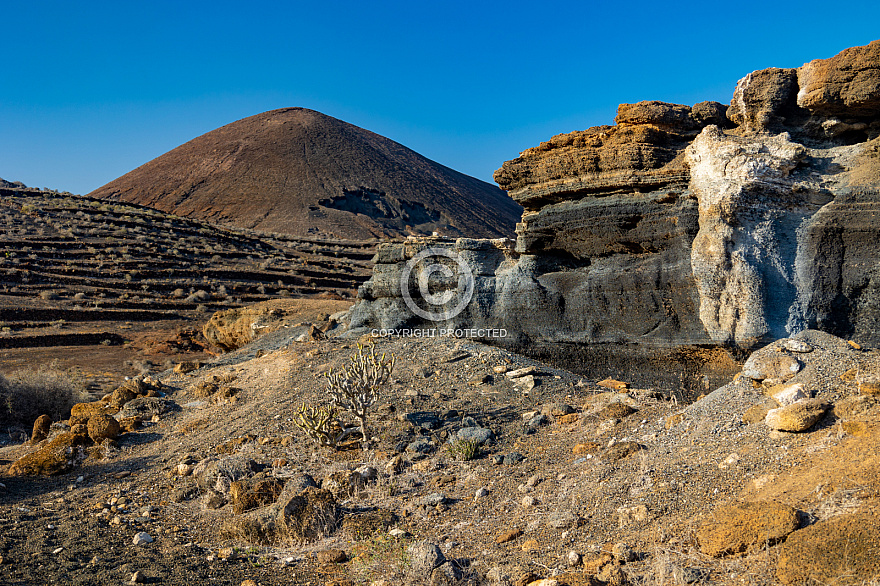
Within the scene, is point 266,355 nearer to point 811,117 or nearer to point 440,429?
point 440,429

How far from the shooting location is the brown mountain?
59.1 metres

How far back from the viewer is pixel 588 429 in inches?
242

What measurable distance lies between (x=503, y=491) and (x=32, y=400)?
31.8 ft

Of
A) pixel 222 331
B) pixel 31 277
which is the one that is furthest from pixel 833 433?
pixel 31 277

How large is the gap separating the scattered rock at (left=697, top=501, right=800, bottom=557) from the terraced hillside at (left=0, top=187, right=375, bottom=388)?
18.1m

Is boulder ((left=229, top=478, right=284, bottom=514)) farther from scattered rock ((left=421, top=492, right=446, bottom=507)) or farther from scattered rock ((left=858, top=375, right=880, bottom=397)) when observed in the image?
scattered rock ((left=858, top=375, right=880, bottom=397))

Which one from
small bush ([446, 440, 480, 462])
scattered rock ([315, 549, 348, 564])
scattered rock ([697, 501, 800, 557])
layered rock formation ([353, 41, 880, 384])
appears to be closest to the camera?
scattered rock ([697, 501, 800, 557])

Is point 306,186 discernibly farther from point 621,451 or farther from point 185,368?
point 621,451

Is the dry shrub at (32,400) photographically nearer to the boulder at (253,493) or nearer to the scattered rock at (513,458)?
the boulder at (253,493)

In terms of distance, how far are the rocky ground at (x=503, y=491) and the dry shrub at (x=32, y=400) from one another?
137 inches

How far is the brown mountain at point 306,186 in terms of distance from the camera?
59094mm

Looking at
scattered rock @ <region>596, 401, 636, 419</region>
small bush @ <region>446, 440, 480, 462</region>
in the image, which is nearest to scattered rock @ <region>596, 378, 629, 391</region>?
scattered rock @ <region>596, 401, 636, 419</region>

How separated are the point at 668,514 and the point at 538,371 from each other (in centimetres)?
406

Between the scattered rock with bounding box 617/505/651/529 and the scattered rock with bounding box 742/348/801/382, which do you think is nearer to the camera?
the scattered rock with bounding box 617/505/651/529
